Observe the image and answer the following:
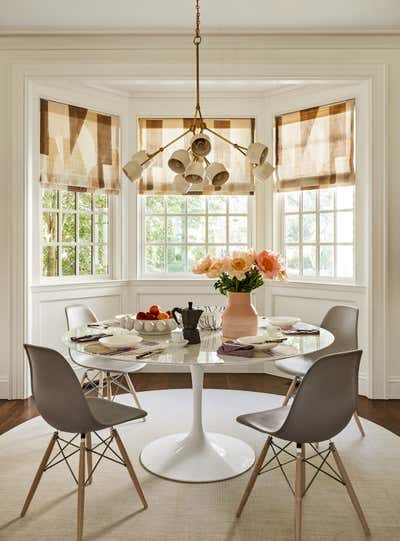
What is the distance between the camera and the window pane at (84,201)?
15.6 feet

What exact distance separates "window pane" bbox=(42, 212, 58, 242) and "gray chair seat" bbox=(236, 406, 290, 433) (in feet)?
9.42

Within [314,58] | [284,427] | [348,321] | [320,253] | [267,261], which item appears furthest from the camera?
[320,253]

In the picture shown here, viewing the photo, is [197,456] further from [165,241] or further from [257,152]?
[165,241]

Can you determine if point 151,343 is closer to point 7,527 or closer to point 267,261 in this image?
point 267,261

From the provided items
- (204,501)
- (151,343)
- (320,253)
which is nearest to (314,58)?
(320,253)

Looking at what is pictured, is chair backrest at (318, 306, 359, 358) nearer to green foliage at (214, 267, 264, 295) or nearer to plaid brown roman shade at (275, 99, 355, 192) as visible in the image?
green foliage at (214, 267, 264, 295)

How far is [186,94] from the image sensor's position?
492 cm

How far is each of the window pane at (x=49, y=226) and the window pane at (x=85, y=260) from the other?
305mm

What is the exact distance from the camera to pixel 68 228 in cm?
470

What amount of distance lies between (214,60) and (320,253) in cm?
191

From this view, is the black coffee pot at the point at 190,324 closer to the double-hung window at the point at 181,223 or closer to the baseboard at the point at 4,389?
the baseboard at the point at 4,389

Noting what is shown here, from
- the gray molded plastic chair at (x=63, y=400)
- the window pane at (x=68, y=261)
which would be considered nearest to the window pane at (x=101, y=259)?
the window pane at (x=68, y=261)

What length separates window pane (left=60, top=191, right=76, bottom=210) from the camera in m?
4.64

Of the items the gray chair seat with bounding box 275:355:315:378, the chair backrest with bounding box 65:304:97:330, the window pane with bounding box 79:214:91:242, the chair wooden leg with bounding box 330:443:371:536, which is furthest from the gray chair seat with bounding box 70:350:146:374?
the window pane with bounding box 79:214:91:242
